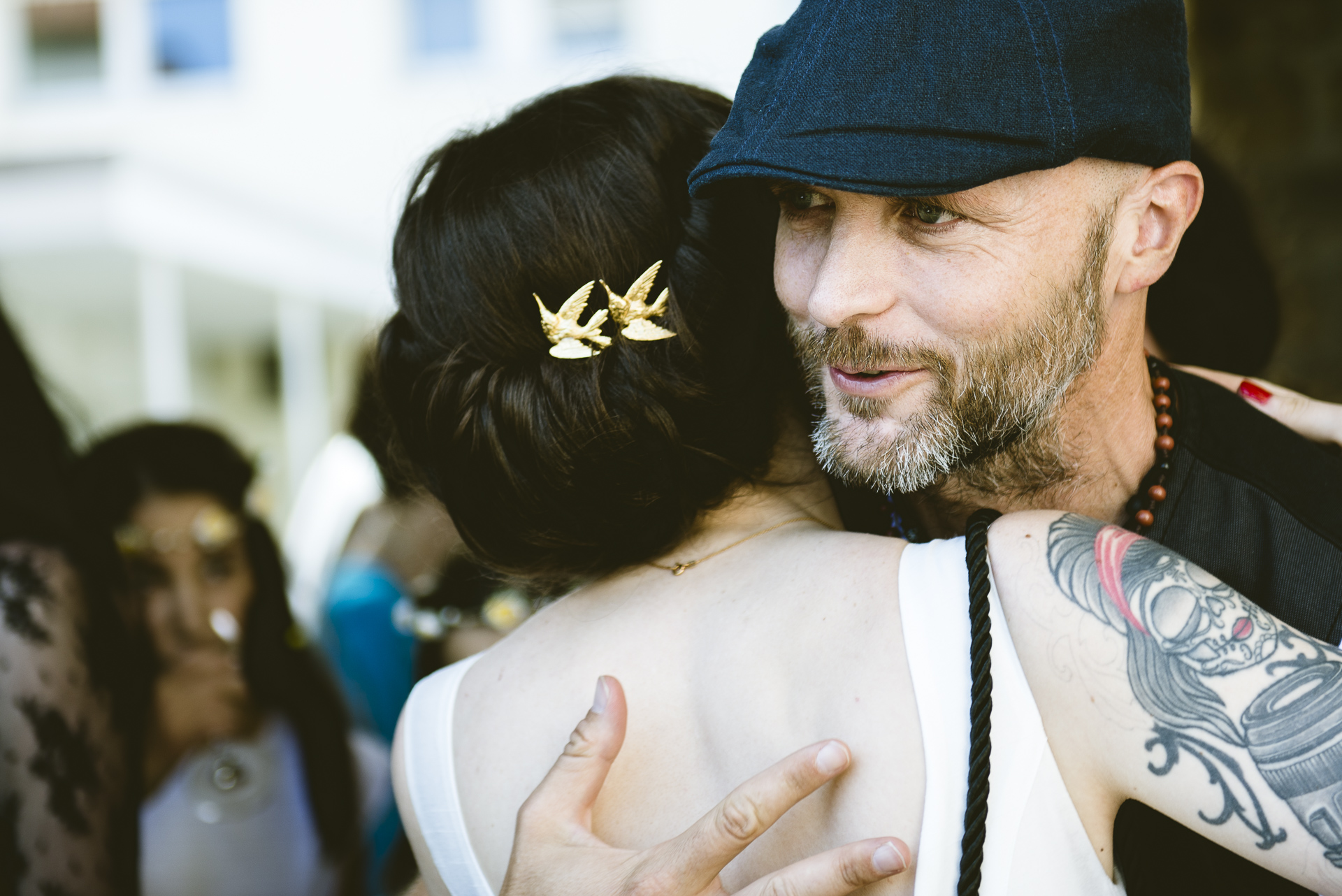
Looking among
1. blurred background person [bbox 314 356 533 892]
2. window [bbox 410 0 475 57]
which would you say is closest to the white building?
window [bbox 410 0 475 57]

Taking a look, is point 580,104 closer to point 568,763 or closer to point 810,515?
point 810,515

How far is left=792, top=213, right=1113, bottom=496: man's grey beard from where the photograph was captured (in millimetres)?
1275

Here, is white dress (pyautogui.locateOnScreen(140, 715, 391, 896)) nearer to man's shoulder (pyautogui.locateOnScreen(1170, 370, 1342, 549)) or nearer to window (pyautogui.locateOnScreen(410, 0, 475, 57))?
man's shoulder (pyautogui.locateOnScreen(1170, 370, 1342, 549))

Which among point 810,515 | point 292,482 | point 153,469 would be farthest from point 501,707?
point 292,482

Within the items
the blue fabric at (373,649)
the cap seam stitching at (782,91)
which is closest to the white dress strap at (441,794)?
the cap seam stitching at (782,91)

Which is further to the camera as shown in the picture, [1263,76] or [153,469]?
[1263,76]

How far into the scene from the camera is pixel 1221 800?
100 cm

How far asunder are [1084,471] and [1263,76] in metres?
3.31

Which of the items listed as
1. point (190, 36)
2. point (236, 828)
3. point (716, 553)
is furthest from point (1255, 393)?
point (190, 36)

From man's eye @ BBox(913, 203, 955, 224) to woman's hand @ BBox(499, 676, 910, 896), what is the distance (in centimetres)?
62

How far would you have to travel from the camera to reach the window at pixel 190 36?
10.8m

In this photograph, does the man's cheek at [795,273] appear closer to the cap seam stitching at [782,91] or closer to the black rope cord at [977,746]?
the cap seam stitching at [782,91]

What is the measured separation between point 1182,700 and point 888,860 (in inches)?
12.9

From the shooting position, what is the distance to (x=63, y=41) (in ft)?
36.5
